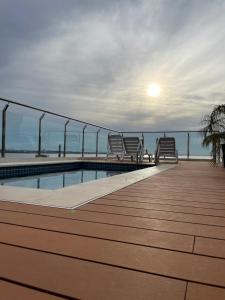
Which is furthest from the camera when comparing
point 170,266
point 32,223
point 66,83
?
point 66,83

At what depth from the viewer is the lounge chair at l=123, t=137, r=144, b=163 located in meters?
8.98

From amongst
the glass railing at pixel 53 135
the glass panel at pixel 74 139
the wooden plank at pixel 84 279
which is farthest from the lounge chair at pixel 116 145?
the wooden plank at pixel 84 279

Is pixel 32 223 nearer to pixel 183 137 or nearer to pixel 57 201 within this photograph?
pixel 57 201

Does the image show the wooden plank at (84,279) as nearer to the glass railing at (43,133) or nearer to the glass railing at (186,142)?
the glass railing at (43,133)

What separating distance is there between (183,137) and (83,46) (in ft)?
17.7

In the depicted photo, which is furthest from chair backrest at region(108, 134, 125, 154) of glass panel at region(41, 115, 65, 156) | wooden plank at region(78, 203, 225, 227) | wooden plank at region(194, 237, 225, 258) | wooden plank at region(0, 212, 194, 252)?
wooden plank at region(194, 237, 225, 258)

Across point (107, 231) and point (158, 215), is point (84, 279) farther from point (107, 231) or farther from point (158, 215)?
point (158, 215)

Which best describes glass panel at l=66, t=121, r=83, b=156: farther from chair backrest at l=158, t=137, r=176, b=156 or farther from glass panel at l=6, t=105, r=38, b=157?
chair backrest at l=158, t=137, r=176, b=156

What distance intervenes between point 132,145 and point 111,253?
8.01 metres

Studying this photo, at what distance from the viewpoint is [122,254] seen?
1.24 metres

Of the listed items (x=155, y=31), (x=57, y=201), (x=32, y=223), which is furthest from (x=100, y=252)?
(x=155, y=31)

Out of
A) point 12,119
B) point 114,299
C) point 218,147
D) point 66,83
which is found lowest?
point 114,299

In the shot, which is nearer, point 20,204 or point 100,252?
point 100,252

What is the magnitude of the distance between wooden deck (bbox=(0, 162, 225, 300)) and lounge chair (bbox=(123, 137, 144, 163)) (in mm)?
6857
